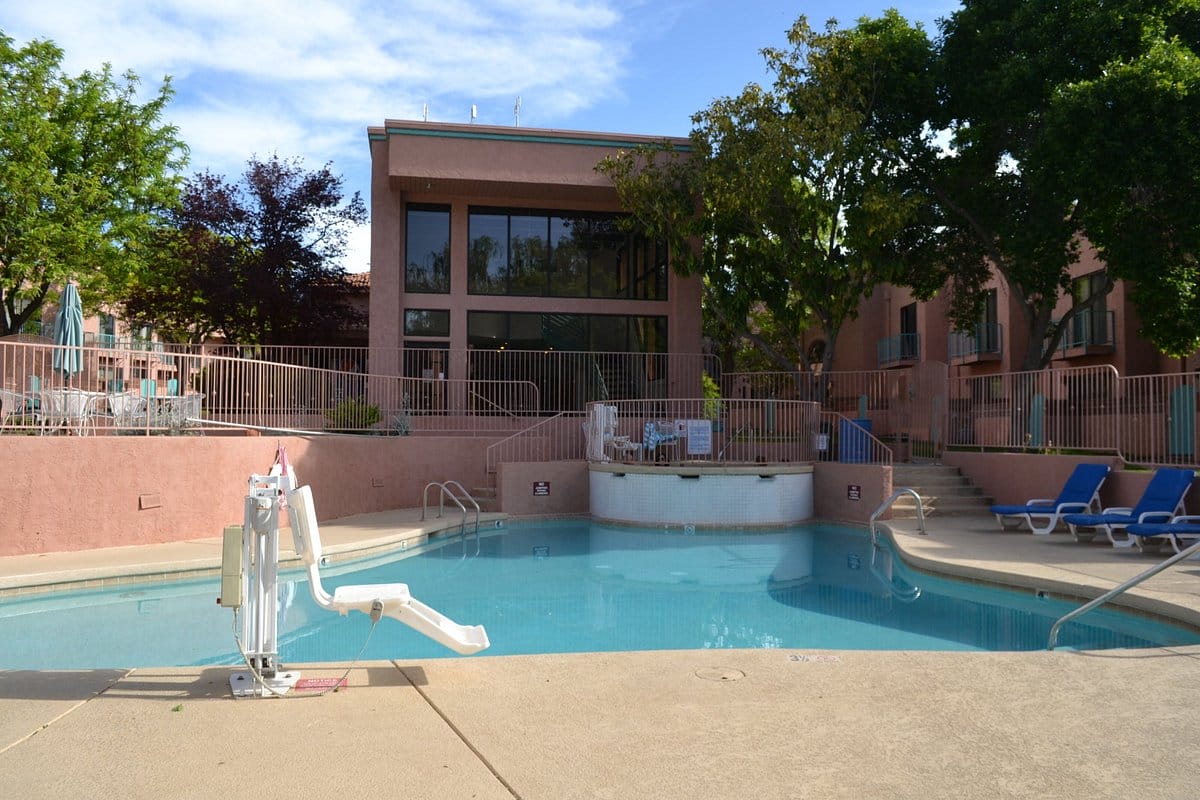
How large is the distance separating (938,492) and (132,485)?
517 inches

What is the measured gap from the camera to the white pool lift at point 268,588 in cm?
465

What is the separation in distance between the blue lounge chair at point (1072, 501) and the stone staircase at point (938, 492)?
2.16 m

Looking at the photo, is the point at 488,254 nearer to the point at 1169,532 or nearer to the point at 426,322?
the point at 426,322

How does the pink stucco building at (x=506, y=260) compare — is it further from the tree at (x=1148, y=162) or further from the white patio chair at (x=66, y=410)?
the tree at (x=1148, y=162)

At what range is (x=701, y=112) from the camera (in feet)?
63.5

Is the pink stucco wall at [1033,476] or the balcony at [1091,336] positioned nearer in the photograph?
the pink stucco wall at [1033,476]

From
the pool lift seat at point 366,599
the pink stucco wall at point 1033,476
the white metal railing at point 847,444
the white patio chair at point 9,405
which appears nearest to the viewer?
the pool lift seat at point 366,599

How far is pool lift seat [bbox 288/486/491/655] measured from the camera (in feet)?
16.2

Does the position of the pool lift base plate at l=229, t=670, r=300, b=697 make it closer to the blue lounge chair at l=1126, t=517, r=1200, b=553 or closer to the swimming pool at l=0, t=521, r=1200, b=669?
the swimming pool at l=0, t=521, r=1200, b=669

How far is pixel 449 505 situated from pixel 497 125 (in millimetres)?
8793

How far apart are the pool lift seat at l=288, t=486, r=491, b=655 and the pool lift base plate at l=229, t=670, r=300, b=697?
0.44 metres

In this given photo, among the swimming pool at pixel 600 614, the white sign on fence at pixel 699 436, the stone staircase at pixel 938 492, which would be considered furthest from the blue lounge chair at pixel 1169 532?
the white sign on fence at pixel 699 436

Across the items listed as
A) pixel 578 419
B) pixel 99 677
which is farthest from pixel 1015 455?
pixel 99 677

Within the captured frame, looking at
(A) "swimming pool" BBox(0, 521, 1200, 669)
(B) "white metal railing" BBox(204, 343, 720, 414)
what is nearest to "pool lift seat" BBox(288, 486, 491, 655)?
(A) "swimming pool" BBox(0, 521, 1200, 669)
